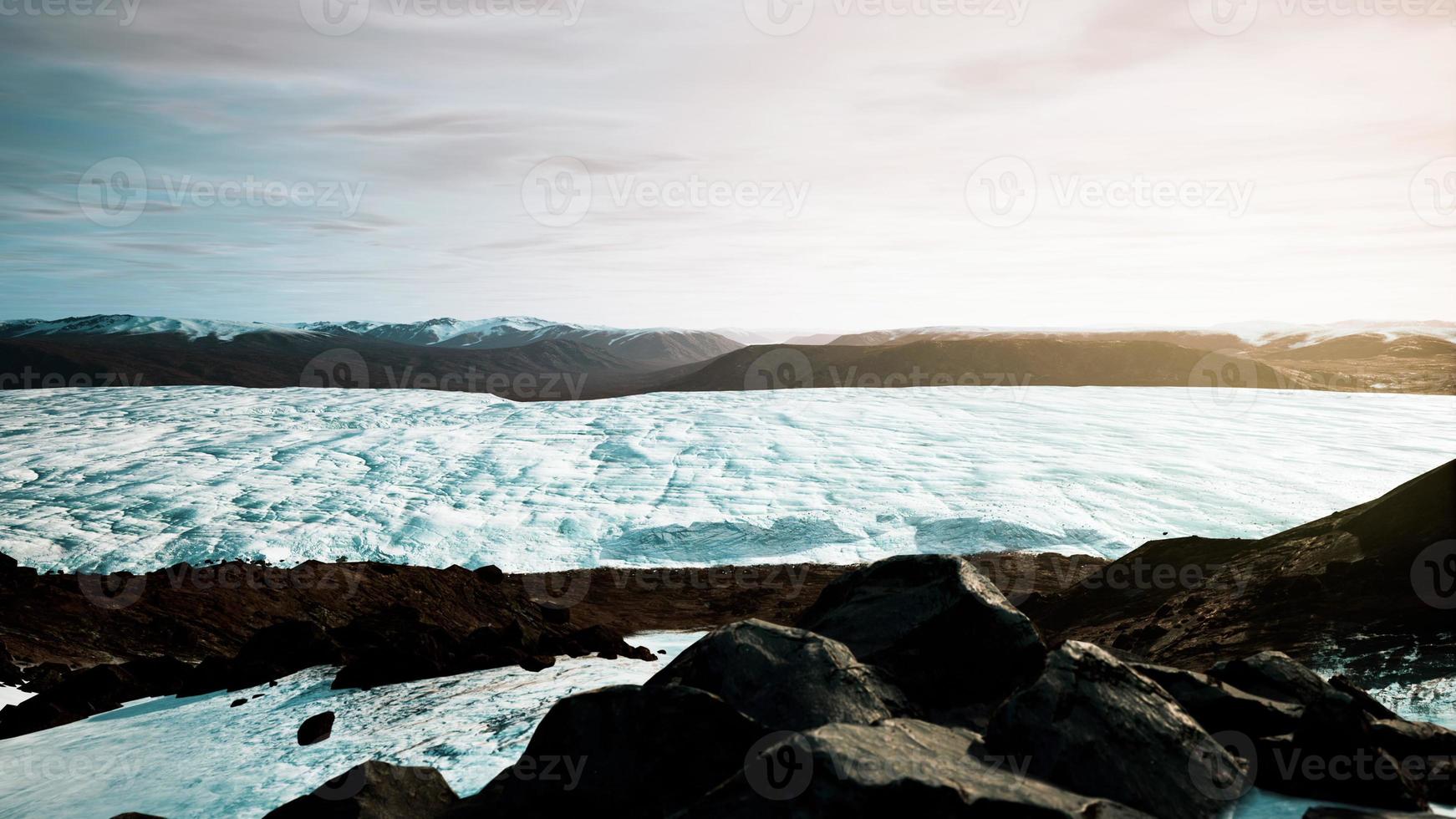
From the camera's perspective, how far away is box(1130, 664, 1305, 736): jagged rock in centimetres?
511

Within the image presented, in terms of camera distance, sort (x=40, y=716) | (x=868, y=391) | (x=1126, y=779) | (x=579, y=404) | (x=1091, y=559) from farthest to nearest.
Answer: (x=868, y=391)
(x=579, y=404)
(x=1091, y=559)
(x=40, y=716)
(x=1126, y=779)

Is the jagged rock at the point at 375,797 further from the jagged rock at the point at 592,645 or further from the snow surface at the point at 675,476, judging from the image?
the snow surface at the point at 675,476

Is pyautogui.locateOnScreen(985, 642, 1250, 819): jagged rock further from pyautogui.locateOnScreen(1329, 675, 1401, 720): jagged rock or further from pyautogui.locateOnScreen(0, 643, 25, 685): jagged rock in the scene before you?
A: pyautogui.locateOnScreen(0, 643, 25, 685): jagged rock

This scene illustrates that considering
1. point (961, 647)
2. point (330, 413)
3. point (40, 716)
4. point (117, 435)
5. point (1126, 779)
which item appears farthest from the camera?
point (330, 413)

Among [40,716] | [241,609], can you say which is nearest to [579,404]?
[241,609]

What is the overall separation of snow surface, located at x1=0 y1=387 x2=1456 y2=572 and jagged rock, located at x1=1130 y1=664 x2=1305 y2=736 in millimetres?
13783

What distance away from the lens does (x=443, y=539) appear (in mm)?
20516

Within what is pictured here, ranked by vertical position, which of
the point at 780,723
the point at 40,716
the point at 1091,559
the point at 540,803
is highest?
the point at 780,723

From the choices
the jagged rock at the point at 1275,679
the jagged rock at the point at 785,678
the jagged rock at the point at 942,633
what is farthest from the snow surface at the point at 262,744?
the jagged rock at the point at 1275,679

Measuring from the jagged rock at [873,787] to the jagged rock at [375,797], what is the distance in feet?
6.61

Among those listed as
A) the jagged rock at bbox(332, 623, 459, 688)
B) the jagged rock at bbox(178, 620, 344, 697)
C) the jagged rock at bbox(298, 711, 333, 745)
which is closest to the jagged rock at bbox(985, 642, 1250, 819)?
the jagged rock at bbox(298, 711, 333, 745)

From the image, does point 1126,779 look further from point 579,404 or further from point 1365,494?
point 579,404

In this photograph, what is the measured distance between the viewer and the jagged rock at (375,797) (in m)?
4.80

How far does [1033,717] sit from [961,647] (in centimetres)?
156
